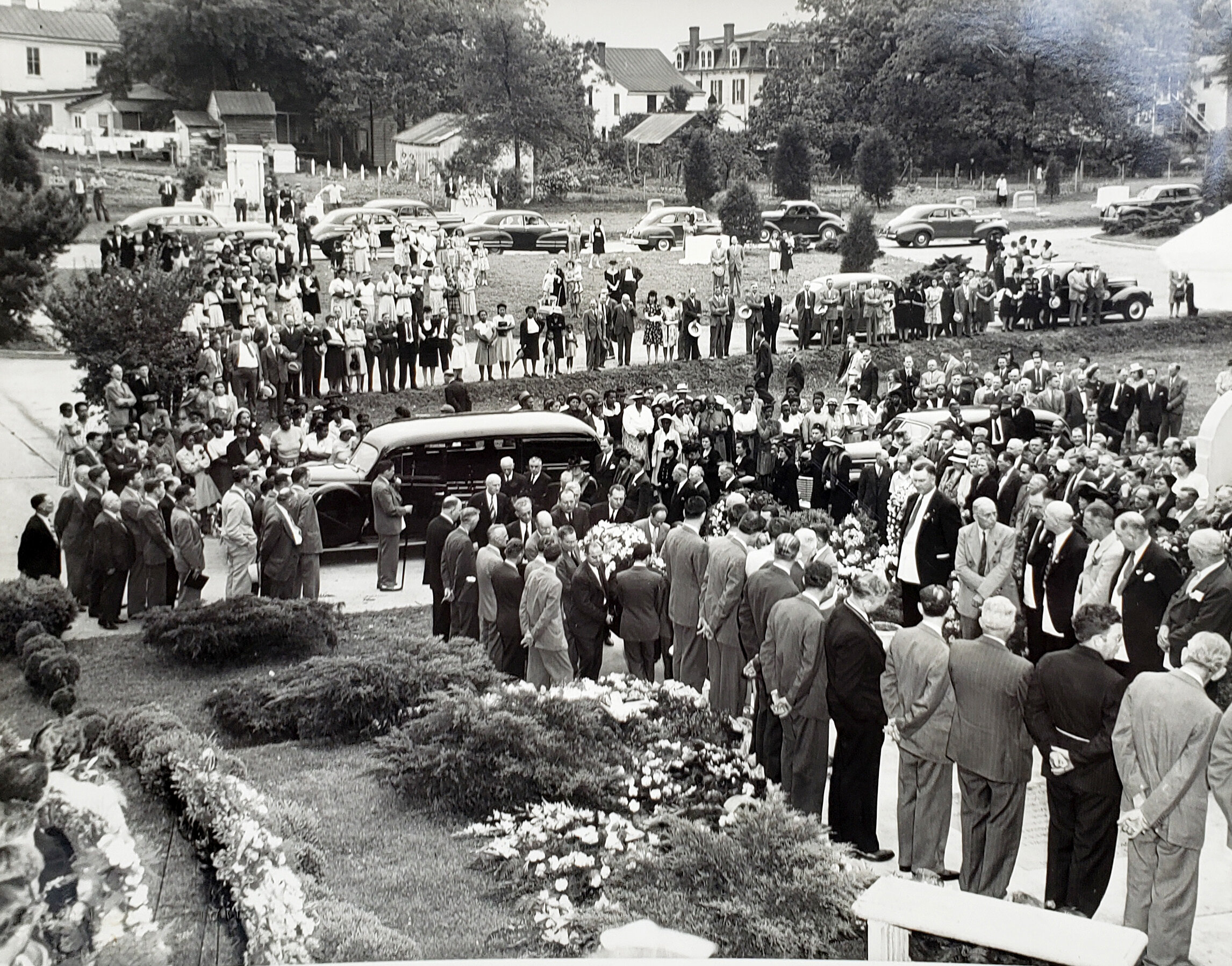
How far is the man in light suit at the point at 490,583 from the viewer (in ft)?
30.0

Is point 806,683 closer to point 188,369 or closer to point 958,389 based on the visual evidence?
point 188,369

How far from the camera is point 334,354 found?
1029cm

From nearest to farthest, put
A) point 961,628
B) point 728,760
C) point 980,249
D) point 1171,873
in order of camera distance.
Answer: point 1171,873 < point 728,760 < point 961,628 < point 980,249

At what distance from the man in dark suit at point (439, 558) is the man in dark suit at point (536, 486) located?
64 centimetres

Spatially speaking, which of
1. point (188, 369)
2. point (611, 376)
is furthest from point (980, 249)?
point (188, 369)

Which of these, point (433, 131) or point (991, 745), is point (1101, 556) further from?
point (433, 131)

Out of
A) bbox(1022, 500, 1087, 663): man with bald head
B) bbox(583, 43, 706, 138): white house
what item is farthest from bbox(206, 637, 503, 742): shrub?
bbox(583, 43, 706, 138): white house

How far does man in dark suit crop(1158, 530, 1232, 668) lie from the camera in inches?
A: 292

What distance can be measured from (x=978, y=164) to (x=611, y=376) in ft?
11.1

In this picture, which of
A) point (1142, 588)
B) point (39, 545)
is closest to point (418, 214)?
point (39, 545)

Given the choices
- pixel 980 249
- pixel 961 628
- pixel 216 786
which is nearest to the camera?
pixel 216 786

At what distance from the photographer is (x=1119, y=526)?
8055mm

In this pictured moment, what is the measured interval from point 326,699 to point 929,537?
14.6ft

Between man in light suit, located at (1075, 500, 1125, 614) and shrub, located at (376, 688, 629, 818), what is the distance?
3102 mm
